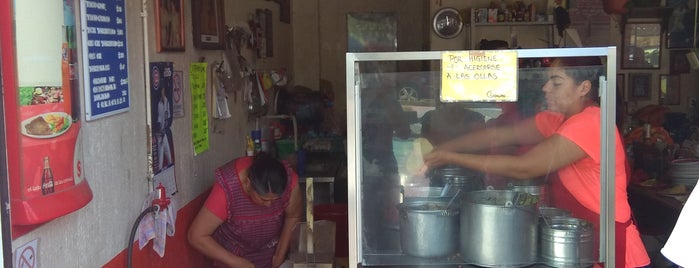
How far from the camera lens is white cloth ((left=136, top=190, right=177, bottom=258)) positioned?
8.61 feet

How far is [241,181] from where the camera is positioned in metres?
3.20

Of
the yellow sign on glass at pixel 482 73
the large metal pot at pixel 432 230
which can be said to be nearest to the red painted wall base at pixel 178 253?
the large metal pot at pixel 432 230

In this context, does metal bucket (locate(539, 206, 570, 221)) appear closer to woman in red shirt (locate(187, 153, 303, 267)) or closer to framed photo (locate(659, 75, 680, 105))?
woman in red shirt (locate(187, 153, 303, 267))

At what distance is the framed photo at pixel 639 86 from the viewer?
5711 millimetres

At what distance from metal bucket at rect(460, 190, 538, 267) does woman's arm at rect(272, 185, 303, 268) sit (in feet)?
4.77

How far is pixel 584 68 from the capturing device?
209 centimetres

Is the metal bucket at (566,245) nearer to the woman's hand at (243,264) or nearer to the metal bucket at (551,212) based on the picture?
the metal bucket at (551,212)

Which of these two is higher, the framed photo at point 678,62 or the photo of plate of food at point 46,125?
the framed photo at point 678,62

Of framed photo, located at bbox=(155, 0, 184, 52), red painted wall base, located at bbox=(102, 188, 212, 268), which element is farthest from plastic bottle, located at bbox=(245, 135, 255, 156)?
framed photo, located at bbox=(155, 0, 184, 52)

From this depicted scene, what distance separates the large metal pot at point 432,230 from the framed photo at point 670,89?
424 cm

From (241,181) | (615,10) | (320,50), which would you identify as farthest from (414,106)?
(320,50)

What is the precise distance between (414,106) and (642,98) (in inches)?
164

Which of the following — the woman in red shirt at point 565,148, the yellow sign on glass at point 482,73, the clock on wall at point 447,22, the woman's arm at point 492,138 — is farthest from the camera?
the clock on wall at point 447,22

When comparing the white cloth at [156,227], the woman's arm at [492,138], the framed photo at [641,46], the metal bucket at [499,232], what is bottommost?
the white cloth at [156,227]
